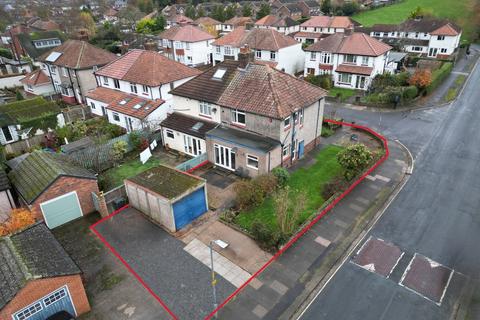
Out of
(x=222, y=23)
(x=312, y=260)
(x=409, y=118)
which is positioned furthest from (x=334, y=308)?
(x=222, y=23)

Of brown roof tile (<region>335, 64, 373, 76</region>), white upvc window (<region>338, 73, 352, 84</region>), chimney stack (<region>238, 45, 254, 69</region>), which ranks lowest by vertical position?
white upvc window (<region>338, 73, 352, 84</region>)

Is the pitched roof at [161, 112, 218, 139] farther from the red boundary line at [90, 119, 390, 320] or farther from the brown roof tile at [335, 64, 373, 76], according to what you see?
the brown roof tile at [335, 64, 373, 76]

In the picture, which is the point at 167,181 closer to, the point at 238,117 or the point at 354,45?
the point at 238,117

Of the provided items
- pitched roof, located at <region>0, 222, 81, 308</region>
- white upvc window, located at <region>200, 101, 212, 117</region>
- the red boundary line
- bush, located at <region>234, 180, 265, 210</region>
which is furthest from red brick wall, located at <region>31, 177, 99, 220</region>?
white upvc window, located at <region>200, 101, 212, 117</region>

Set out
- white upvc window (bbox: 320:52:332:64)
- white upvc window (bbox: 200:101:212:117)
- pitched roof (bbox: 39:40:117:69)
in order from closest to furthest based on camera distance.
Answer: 1. white upvc window (bbox: 200:101:212:117)
2. pitched roof (bbox: 39:40:117:69)
3. white upvc window (bbox: 320:52:332:64)

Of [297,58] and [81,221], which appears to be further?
[297,58]

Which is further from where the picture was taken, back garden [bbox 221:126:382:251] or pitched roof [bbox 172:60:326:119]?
pitched roof [bbox 172:60:326:119]

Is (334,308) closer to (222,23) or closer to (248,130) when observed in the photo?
(248,130)

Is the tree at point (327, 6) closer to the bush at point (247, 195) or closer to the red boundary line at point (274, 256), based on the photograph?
the red boundary line at point (274, 256)
